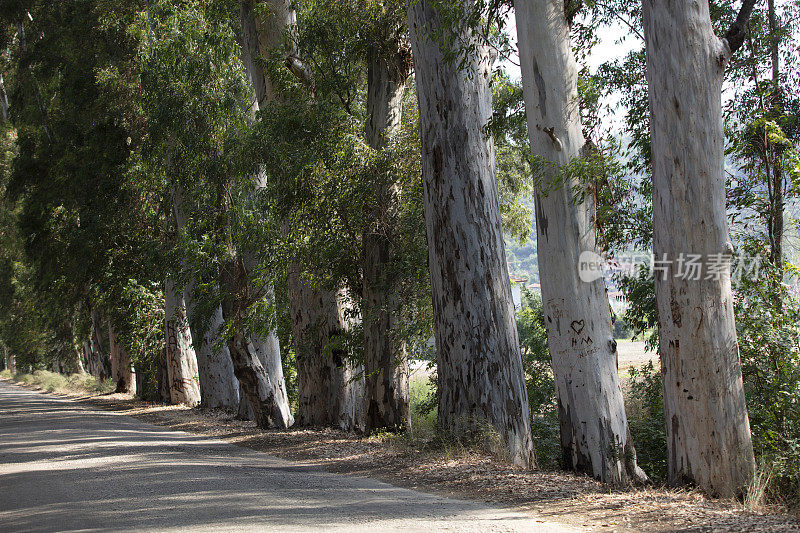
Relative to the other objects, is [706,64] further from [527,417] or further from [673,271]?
[527,417]

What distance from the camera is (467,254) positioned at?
380 inches

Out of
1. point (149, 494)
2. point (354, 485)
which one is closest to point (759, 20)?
point (354, 485)

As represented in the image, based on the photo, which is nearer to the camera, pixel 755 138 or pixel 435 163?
pixel 435 163

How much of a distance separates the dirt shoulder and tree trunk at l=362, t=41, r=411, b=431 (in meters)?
0.83

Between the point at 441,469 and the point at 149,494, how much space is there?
3.21m

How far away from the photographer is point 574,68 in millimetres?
8820

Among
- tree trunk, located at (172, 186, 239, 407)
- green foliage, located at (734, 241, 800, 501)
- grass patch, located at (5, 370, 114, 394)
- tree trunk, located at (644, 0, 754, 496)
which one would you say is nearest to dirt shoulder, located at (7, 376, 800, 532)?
tree trunk, located at (644, 0, 754, 496)

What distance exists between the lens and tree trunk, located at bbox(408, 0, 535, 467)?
31.3 feet

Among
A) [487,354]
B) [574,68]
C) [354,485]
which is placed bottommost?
[354,485]


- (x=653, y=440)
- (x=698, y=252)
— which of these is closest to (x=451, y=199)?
(x=698, y=252)

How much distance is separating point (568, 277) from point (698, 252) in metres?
1.76

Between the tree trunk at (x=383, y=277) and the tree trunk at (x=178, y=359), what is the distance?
410 inches

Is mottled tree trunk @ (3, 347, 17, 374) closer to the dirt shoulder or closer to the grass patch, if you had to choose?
the grass patch

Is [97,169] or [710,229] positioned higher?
[97,169]
